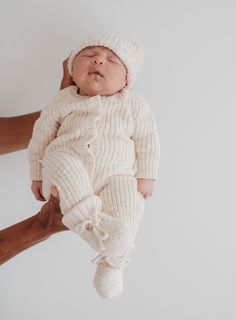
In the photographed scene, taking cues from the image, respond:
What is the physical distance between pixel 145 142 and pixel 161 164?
1.28ft

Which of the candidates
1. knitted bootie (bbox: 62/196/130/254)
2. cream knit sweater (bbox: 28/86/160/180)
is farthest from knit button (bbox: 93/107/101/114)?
knitted bootie (bbox: 62/196/130/254)

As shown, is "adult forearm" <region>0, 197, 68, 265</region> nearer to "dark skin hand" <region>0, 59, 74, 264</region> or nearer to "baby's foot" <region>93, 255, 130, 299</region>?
"dark skin hand" <region>0, 59, 74, 264</region>

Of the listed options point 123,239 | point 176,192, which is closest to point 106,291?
point 123,239

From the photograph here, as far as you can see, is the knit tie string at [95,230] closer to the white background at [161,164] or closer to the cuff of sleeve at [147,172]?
the cuff of sleeve at [147,172]

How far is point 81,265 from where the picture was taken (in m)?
1.63

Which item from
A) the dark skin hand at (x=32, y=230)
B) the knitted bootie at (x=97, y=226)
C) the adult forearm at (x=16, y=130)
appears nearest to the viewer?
the knitted bootie at (x=97, y=226)

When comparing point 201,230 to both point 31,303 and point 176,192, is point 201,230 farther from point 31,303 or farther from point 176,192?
point 31,303

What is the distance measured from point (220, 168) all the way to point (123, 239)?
0.67 meters

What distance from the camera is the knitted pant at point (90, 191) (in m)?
0.99

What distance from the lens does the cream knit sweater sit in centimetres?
106

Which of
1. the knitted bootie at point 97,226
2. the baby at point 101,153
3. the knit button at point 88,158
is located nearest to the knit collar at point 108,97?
the baby at point 101,153

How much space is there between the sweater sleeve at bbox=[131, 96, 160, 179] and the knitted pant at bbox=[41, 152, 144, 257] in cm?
6

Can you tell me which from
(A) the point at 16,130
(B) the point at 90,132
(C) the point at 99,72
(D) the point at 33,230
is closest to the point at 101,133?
(B) the point at 90,132

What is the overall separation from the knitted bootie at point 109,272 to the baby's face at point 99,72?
40 cm
